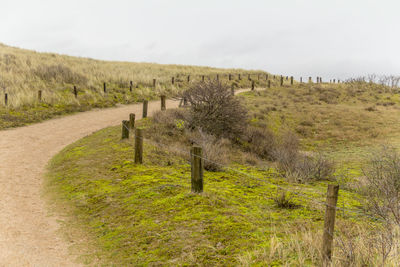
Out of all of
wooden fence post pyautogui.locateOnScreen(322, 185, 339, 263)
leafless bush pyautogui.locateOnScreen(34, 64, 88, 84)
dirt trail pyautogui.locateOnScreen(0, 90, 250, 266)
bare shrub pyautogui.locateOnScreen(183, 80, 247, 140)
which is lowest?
dirt trail pyautogui.locateOnScreen(0, 90, 250, 266)

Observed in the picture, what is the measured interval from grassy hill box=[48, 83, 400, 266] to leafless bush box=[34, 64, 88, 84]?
1444 centimetres

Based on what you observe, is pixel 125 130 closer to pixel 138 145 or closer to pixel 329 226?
pixel 138 145

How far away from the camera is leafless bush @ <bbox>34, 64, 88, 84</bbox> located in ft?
86.9

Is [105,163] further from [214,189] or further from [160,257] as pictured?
[160,257]

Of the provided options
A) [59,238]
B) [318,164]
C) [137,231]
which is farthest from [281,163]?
[59,238]

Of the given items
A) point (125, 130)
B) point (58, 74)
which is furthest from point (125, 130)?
point (58, 74)

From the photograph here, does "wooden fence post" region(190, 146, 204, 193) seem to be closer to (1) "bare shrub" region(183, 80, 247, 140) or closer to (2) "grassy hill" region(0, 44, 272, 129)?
(1) "bare shrub" region(183, 80, 247, 140)

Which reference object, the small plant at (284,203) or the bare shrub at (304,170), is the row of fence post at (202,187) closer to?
the small plant at (284,203)

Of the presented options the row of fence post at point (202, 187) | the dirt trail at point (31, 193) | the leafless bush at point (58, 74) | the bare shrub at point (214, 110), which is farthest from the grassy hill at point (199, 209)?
the leafless bush at point (58, 74)

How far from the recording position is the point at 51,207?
766cm

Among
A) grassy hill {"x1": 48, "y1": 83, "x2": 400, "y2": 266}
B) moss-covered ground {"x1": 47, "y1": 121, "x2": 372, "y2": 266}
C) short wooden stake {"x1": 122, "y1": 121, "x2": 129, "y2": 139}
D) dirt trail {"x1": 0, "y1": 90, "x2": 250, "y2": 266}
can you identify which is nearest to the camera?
grassy hill {"x1": 48, "y1": 83, "x2": 400, "y2": 266}

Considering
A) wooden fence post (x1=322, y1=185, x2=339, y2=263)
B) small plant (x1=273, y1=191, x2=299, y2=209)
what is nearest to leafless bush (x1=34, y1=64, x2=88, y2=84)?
small plant (x1=273, y1=191, x2=299, y2=209)

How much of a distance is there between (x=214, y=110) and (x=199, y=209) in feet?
29.4

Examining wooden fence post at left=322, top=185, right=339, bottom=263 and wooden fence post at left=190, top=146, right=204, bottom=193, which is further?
wooden fence post at left=190, top=146, right=204, bottom=193
